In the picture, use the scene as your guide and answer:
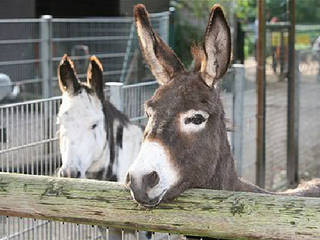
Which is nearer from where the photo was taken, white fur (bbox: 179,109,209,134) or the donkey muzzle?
white fur (bbox: 179,109,209,134)

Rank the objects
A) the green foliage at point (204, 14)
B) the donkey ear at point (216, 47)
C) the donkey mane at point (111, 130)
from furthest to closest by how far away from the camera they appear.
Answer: the green foliage at point (204, 14) → the donkey mane at point (111, 130) → the donkey ear at point (216, 47)

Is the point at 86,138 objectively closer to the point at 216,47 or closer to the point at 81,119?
the point at 81,119

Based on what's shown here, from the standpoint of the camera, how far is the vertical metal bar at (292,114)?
780 cm

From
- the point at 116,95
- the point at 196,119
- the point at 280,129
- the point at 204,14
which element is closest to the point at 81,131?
the point at 116,95

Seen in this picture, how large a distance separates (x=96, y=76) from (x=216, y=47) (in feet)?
6.61

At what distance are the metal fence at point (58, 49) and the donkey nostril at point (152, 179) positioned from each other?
19.1 ft

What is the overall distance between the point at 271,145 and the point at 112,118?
421 cm

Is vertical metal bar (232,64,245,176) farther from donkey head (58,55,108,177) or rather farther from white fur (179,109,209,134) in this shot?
white fur (179,109,209,134)

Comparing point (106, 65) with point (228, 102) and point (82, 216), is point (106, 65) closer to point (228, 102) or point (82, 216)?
point (228, 102)

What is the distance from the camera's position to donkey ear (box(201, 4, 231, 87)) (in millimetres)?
2773

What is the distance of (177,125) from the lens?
2756 millimetres

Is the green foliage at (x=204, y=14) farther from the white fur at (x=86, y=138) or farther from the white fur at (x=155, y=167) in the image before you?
the white fur at (x=86, y=138)

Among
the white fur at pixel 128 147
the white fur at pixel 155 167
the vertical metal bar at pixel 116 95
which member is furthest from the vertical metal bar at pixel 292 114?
the white fur at pixel 155 167

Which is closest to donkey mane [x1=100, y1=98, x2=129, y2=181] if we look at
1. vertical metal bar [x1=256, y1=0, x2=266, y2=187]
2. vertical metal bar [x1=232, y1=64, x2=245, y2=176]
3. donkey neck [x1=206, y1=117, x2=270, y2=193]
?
donkey neck [x1=206, y1=117, x2=270, y2=193]
